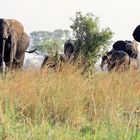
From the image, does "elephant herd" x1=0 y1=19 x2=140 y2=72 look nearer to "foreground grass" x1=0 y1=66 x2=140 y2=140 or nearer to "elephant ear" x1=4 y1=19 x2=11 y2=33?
"elephant ear" x1=4 y1=19 x2=11 y2=33

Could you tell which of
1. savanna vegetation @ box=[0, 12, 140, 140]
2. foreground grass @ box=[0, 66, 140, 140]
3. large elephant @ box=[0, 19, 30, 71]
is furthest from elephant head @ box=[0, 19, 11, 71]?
foreground grass @ box=[0, 66, 140, 140]

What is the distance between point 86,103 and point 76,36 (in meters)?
13.7

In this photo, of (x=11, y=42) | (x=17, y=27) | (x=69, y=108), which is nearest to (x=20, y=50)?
(x=17, y=27)

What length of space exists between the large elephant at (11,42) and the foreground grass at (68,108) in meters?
6.82

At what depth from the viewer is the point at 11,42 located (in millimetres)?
16375

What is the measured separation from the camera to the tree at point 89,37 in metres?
18.5

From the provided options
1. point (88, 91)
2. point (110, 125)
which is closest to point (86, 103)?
point (88, 91)

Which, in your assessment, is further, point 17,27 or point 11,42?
point 17,27

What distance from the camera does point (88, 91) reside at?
6852 millimetres

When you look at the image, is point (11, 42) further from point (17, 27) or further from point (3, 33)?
point (17, 27)

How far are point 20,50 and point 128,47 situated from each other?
4726 mm

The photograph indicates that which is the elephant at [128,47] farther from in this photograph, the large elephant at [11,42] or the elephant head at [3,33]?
the elephant head at [3,33]

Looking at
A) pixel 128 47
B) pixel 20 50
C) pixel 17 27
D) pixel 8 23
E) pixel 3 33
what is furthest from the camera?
pixel 128 47

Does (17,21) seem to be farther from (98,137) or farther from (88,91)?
(98,137)
